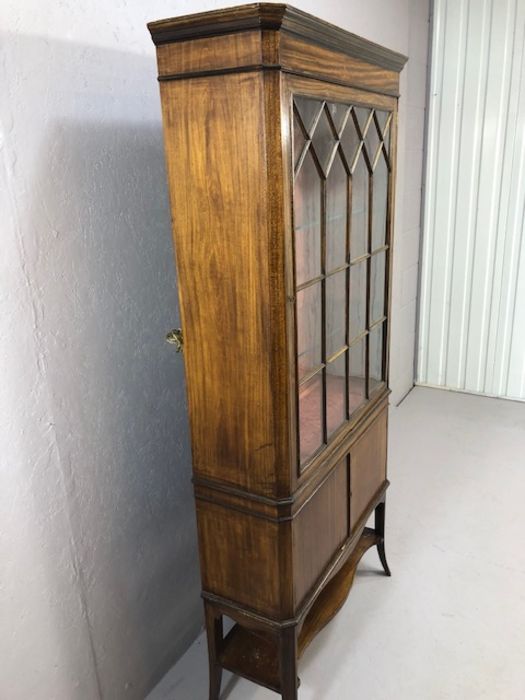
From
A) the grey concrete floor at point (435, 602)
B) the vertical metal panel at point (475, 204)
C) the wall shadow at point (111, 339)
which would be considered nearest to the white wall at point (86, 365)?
the wall shadow at point (111, 339)

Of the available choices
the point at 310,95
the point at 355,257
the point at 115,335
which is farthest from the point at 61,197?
the point at 355,257

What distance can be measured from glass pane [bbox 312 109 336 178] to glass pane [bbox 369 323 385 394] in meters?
0.60

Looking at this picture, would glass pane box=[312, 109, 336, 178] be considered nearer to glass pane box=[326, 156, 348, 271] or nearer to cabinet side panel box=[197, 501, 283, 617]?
glass pane box=[326, 156, 348, 271]

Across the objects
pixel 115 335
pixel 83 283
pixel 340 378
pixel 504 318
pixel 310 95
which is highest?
pixel 310 95

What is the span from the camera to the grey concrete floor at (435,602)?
1.77 meters

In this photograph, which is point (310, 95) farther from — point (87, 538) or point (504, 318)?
point (504, 318)

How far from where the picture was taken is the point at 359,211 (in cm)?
155

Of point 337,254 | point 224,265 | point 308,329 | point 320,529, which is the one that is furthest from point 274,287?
point 320,529

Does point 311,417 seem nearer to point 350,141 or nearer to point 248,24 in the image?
point 350,141

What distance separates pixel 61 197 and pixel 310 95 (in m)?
0.58

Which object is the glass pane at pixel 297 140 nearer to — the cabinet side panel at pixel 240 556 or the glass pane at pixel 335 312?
the glass pane at pixel 335 312

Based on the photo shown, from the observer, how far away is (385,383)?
6.29 feet

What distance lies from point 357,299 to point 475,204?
7.57 feet

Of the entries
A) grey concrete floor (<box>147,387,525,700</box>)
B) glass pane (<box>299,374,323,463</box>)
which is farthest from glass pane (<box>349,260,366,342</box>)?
grey concrete floor (<box>147,387,525,700</box>)
